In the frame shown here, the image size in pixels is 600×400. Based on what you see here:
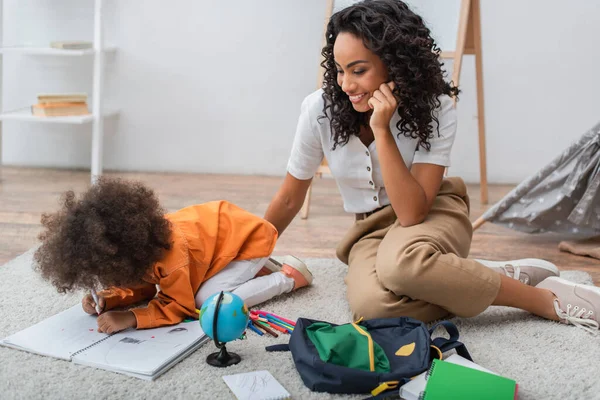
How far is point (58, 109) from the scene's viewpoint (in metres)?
2.93

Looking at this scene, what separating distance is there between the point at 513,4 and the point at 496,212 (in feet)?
3.58

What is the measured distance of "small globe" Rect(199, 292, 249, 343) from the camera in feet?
4.27

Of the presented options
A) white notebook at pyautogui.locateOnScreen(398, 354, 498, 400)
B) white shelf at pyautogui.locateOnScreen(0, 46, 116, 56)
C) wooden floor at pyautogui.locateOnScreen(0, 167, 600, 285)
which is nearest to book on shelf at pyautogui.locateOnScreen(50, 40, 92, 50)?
white shelf at pyautogui.locateOnScreen(0, 46, 116, 56)

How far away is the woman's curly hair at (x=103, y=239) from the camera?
4.49 feet

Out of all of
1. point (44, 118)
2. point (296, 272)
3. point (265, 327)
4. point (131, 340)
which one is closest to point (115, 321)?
point (131, 340)

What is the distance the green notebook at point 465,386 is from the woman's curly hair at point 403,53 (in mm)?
584

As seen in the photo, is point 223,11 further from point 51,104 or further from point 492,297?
point 492,297

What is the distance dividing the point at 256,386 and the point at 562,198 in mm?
1353

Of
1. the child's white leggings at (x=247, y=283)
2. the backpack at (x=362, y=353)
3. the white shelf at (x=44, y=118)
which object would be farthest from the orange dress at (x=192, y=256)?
the white shelf at (x=44, y=118)

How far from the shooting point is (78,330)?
58.6 inches

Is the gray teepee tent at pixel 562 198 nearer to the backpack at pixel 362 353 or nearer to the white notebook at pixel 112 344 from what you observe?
the backpack at pixel 362 353

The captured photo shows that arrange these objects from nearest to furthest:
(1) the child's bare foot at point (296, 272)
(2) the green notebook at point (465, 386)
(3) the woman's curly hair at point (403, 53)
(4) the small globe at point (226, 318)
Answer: (2) the green notebook at point (465, 386), (4) the small globe at point (226, 318), (3) the woman's curly hair at point (403, 53), (1) the child's bare foot at point (296, 272)

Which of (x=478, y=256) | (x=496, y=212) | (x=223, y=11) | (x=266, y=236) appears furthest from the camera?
(x=223, y=11)

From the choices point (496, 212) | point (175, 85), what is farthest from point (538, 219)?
point (175, 85)
